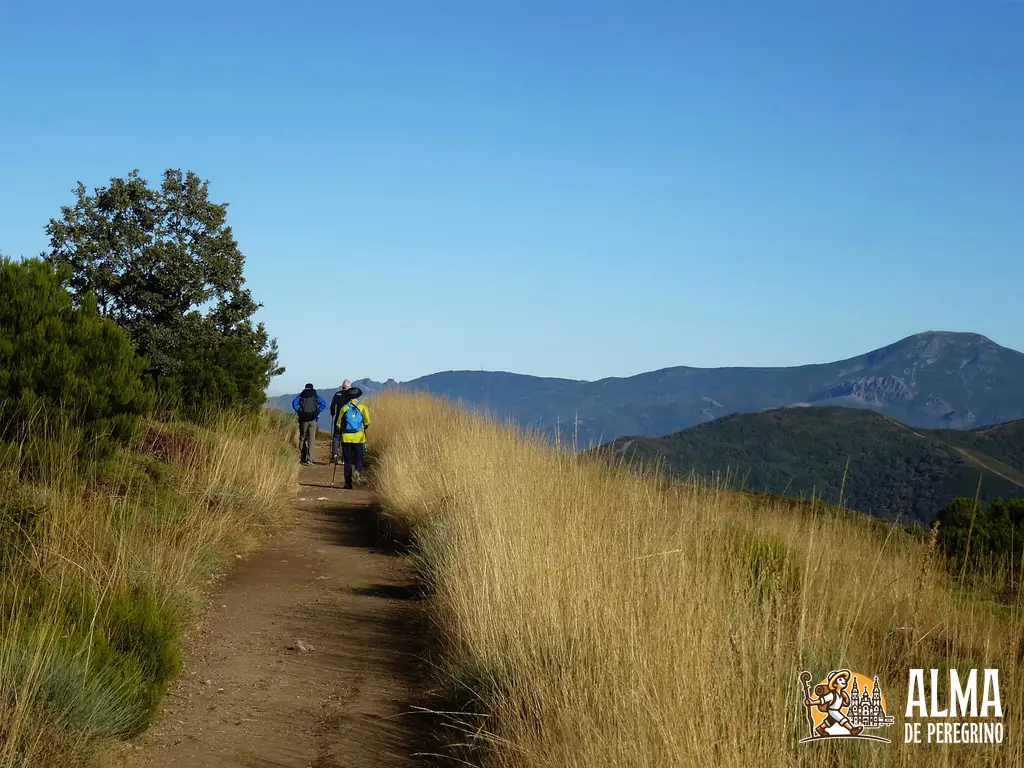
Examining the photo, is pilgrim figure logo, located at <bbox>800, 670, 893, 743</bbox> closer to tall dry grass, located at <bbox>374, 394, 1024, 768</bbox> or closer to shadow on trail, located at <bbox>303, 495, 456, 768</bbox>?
tall dry grass, located at <bbox>374, 394, 1024, 768</bbox>

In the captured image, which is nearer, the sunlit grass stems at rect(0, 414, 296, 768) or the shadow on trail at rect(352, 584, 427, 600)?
the sunlit grass stems at rect(0, 414, 296, 768)

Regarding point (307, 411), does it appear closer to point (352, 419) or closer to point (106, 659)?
point (352, 419)

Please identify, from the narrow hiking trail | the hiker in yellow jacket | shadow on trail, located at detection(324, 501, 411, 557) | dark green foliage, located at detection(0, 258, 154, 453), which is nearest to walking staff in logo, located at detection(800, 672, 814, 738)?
the narrow hiking trail

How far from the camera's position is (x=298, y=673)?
258 inches

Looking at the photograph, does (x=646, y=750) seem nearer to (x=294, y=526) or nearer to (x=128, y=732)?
(x=128, y=732)

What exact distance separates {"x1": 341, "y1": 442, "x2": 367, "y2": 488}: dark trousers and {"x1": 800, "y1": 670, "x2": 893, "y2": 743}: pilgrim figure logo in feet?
45.8

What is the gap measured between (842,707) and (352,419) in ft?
45.7

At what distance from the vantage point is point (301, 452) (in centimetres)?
2181

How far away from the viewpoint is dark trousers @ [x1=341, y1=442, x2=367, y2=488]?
57.3 ft

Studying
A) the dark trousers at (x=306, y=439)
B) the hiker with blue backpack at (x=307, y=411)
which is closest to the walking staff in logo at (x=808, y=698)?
the hiker with blue backpack at (x=307, y=411)

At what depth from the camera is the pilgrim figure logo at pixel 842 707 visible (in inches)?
147

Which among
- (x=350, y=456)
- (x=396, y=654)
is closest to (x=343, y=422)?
(x=350, y=456)

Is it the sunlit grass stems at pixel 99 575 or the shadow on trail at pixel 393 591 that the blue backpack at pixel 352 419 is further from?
the shadow on trail at pixel 393 591

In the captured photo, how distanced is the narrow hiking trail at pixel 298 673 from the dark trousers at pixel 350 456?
6448mm
